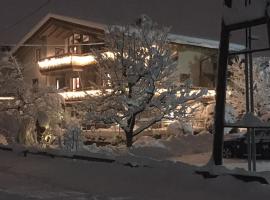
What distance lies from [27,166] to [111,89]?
768 centimetres

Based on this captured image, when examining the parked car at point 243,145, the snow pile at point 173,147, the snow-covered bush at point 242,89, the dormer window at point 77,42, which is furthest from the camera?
the dormer window at point 77,42

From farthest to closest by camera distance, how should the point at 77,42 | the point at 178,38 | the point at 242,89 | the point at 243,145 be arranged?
the point at 77,42, the point at 242,89, the point at 178,38, the point at 243,145

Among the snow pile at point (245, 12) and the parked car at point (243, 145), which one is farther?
the parked car at point (243, 145)

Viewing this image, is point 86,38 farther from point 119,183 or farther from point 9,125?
point 119,183

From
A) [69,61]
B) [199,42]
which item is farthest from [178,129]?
[69,61]

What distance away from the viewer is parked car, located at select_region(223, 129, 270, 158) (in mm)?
22084

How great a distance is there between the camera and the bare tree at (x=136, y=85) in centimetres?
2311

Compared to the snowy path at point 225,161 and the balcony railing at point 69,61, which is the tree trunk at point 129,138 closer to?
the snowy path at point 225,161

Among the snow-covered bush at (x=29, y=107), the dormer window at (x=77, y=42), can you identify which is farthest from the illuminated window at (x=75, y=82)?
the snow-covered bush at (x=29, y=107)

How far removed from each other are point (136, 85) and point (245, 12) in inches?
457

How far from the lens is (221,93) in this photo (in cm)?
1280

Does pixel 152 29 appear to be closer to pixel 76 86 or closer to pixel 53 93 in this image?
pixel 53 93

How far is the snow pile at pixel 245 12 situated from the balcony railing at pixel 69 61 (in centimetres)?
2634

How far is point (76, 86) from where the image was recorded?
42.8 m
